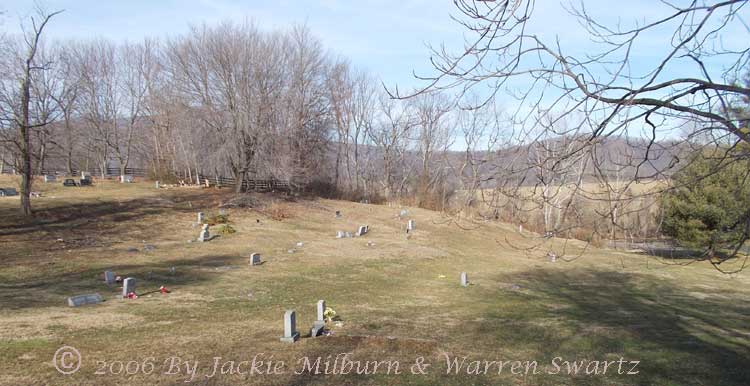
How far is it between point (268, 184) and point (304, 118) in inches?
253

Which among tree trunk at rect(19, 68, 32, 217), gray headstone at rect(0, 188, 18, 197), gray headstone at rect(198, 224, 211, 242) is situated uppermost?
tree trunk at rect(19, 68, 32, 217)

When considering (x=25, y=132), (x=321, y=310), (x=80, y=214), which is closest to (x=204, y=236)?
(x=80, y=214)

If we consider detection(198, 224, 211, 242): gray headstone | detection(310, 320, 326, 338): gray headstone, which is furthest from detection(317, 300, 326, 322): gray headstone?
detection(198, 224, 211, 242): gray headstone

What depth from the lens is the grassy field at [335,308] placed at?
21.8ft

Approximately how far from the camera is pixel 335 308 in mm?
10625

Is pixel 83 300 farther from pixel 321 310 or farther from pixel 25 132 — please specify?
pixel 25 132

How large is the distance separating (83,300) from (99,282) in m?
2.45

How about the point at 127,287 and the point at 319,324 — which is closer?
the point at 319,324

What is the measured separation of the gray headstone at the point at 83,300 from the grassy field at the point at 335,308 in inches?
7.2

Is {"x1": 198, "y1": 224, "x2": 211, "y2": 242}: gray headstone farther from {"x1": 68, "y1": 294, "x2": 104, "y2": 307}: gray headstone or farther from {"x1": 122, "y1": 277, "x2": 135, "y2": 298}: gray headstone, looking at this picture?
{"x1": 68, "y1": 294, "x2": 104, "y2": 307}: gray headstone

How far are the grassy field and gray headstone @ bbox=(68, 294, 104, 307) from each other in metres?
0.18

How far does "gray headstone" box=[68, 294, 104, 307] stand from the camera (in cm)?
909

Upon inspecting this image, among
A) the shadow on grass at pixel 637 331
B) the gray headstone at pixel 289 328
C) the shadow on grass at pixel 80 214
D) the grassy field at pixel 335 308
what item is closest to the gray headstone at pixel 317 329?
the grassy field at pixel 335 308

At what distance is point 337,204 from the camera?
3566 cm
